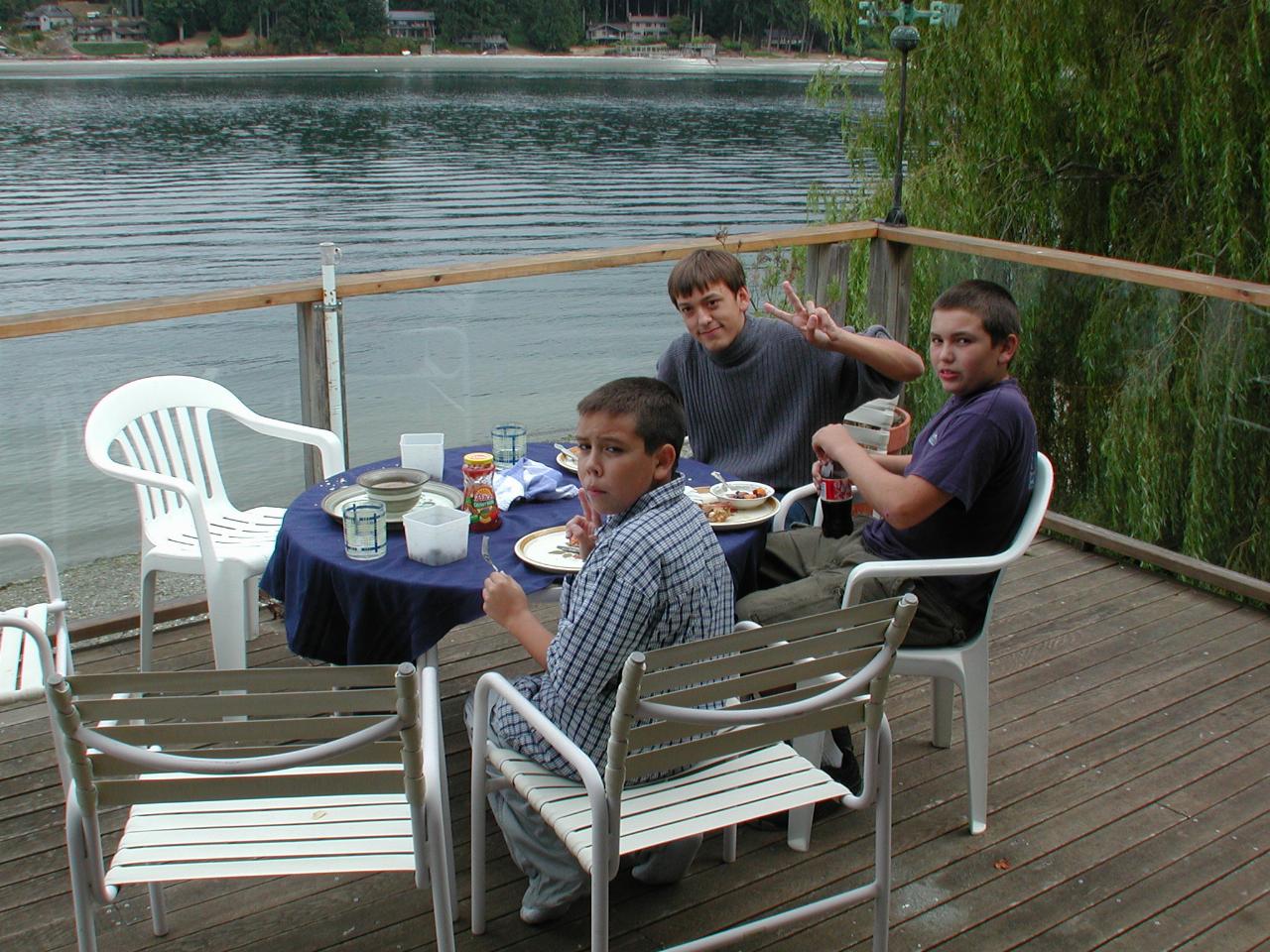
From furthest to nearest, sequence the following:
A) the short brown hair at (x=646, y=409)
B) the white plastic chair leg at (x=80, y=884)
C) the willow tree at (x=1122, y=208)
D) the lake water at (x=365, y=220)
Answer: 1. the willow tree at (x=1122, y=208)
2. the lake water at (x=365, y=220)
3. the short brown hair at (x=646, y=409)
4. the white plastic chair leg at (x=80, y=884)

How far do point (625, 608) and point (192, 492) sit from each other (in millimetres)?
1538

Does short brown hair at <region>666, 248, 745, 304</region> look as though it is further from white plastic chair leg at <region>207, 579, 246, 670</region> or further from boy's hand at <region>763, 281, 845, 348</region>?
white plastic chair leg at <region>207, 579, 246, 670</region>

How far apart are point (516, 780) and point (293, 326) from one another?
2127 mm

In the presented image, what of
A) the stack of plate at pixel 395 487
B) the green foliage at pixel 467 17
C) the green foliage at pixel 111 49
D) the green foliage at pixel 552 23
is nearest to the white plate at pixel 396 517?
the stack of plate at pixel 395 487

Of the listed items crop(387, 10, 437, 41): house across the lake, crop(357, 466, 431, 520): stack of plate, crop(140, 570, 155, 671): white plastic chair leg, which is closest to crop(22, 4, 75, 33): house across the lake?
crop(387, 10, 437, 41): house across the lake

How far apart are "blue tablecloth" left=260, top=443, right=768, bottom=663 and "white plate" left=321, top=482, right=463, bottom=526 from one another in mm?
30

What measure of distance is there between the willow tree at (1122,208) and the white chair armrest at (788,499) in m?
1.76

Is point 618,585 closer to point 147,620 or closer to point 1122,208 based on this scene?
point 147,620

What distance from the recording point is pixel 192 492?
3.17 meters

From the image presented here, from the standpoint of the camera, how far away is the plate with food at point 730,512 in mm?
2852

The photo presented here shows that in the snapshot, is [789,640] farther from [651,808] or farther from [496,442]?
[496,442]

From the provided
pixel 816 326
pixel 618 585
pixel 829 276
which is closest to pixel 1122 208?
pixel 829 276

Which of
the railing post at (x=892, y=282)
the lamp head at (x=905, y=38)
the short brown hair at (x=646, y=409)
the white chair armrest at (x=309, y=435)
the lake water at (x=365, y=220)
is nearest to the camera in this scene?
the short brown hair at (x=646, y=409)

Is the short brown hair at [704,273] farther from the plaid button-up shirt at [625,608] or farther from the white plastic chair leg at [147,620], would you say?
the white plastic chair leg at [147,620]
